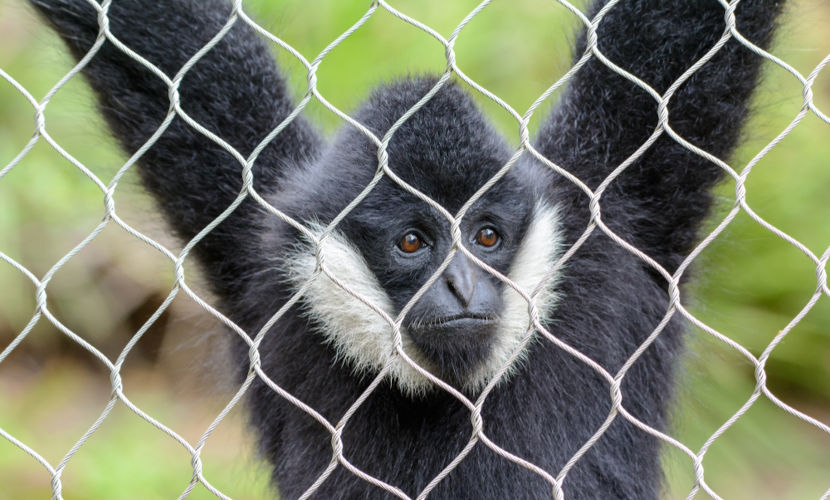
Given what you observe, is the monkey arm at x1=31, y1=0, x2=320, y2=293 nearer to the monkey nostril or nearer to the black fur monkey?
the black fur monkey

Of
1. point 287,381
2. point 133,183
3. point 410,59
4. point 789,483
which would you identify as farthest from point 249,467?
point 789,483

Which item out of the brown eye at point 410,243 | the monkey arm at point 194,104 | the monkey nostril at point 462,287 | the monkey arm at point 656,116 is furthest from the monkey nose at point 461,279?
the monkey arm at point 194,104

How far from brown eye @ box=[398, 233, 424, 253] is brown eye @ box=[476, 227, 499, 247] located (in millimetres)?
156

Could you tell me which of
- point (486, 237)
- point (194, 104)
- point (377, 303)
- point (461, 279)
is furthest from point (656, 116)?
point (194, 104)

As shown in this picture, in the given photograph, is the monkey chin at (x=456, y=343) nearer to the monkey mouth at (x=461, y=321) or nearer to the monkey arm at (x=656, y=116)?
the monkey mouth at (x=461, y=321)

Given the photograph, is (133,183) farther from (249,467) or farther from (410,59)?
(410,59)

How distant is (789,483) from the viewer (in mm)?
4504

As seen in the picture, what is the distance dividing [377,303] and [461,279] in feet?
1.00

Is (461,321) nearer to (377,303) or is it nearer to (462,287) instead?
(462,287)

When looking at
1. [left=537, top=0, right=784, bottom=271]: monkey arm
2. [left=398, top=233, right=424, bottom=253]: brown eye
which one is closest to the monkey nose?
[left=398, top=233, right=424, bottom=253]: brown eye

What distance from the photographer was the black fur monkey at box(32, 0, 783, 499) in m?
2.33

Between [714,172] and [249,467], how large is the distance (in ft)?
6.08

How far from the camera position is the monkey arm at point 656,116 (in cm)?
243

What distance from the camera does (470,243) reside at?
7.68 ft
